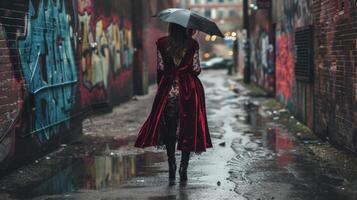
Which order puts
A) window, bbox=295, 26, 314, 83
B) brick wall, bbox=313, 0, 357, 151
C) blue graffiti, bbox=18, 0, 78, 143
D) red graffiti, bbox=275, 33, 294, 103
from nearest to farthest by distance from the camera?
1. blue graffiti, bbox=18, 0, 78, 143
2. brick wall, bbox=313, 0, 357, 151
3. window, bbox=295, 26, 314, 83
4. red graffiti, bbox=275, 33, 294, 103

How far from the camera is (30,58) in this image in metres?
8.34

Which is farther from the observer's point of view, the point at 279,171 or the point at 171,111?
the point at 279,171

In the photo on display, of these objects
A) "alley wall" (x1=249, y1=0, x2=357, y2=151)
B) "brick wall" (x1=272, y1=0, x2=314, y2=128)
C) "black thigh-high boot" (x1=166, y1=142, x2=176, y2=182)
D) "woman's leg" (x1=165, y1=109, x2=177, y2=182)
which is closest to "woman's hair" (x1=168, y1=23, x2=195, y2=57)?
"woman's leg" (x1=165, y1=109, x2=177, y2=182)

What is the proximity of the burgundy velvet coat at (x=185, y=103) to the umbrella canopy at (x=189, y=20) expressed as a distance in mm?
221

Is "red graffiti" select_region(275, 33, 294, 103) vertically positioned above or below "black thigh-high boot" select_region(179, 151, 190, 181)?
above

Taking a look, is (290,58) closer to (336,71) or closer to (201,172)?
(336,71)

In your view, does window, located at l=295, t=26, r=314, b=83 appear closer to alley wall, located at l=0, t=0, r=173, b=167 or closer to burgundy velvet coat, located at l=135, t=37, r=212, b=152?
alley wall, located at l=0, t=0, r=173, b=167

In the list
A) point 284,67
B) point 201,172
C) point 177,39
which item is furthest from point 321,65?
point 284,67

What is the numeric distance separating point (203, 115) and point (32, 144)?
2.64 metres

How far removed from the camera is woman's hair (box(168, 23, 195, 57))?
7.11m

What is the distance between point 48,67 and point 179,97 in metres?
2.95

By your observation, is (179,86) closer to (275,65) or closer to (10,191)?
(10,191)

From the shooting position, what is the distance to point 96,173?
798 cm

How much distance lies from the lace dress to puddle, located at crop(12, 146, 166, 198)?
0.78 meters
